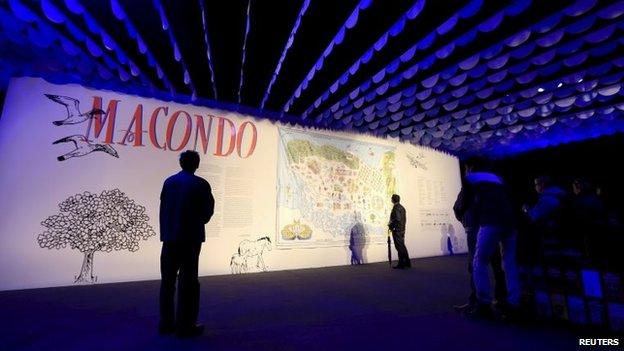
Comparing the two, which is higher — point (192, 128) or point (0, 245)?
point (192, 128)

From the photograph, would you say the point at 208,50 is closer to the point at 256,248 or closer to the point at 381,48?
the point at 381,48

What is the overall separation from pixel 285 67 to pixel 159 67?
6.40 ft

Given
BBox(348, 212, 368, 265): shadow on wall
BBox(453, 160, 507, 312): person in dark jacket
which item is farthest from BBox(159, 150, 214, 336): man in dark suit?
BBox(348, 212, 368, 265): shadow on wall

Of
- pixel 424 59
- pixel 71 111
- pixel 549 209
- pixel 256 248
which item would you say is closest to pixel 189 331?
pixel 256 248

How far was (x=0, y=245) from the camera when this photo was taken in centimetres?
379

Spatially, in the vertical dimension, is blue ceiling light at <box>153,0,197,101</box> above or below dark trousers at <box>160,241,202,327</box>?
above

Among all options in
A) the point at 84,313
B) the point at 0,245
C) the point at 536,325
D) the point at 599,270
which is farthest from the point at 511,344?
the point at 0,245

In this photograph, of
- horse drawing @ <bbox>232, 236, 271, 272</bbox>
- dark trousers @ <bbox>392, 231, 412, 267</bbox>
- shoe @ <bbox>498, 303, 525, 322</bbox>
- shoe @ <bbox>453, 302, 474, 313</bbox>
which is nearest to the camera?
shoe @ <bbox>498, 303, 525, 322</bbox>

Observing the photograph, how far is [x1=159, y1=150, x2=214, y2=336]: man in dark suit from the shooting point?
219cm

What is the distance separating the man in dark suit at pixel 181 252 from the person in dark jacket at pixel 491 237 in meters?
2.51

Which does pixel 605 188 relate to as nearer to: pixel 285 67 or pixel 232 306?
pixel 285 67

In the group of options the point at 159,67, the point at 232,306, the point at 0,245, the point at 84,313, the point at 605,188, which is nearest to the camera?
the point at 84,313

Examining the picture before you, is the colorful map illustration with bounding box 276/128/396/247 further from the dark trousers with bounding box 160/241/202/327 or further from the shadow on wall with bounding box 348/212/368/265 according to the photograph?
the dark trousers with bounding box 160/241/202/327

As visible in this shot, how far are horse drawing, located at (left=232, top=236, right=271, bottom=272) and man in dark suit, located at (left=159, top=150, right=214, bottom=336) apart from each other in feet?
9.70
